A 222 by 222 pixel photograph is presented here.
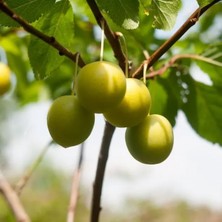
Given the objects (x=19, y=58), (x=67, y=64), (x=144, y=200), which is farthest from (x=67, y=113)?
(x=144, y=200)

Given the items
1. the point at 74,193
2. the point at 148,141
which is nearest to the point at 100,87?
the point at 148,141

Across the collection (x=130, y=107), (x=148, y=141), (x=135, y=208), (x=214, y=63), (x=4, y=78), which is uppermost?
(x=130, y=107)

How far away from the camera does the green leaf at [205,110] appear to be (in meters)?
1.47

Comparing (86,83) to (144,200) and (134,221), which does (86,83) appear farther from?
(144,200)

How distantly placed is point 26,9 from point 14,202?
67cm

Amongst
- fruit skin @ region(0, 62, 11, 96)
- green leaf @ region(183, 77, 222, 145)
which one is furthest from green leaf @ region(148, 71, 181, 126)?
fruit skin @ region(0, 62, 11, 96)

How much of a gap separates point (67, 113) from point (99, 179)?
0.36m

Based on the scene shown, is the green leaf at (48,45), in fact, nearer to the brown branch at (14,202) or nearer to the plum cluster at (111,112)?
the plum cluster at (111,112)

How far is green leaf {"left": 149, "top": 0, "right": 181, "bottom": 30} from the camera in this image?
1.02 m

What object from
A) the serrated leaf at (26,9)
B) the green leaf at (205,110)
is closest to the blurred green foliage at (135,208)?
the green leaf at (205,110)

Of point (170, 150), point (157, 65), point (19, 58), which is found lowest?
point (19, 58)

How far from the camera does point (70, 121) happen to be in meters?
0.93

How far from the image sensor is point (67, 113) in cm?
92

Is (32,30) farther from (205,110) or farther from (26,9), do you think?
(205,110)
